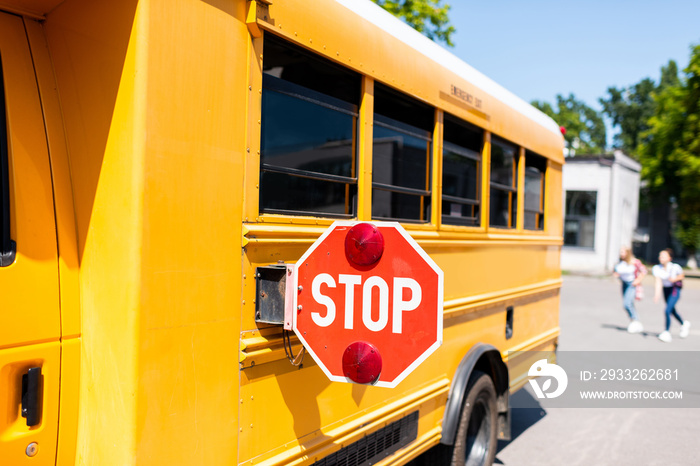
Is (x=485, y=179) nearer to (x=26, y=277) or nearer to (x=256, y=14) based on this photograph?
(x=256, y=14)

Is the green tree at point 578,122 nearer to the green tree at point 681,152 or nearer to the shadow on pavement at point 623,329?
the green tree at point 681,152

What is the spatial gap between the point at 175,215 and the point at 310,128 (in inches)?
45.4

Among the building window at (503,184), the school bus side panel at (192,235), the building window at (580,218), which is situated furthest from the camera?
the building window at (580,218)

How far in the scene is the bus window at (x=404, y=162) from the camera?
3.24m

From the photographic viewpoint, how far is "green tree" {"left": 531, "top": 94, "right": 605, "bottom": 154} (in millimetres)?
59750

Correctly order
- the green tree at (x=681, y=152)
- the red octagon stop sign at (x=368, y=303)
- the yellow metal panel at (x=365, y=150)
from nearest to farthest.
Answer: the red octagon stop sign at (x=368, y=303)
the yellow metal panel at (x=365, y=150)
the green tree at (x=681, y=152)

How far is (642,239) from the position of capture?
3612cm

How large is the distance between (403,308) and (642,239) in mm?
38282

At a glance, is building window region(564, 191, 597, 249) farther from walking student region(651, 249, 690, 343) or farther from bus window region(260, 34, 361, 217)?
bus window region(260, 34, 361, 217)

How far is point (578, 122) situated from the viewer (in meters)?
60.9

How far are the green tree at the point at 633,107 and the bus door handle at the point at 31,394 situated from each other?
61.3m

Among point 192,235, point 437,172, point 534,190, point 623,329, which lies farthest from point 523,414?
point 623,329

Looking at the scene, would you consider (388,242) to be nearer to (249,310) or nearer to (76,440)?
(249,310)

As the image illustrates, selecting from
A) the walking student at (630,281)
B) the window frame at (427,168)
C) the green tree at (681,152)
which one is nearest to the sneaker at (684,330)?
the walking student at (630,281)
